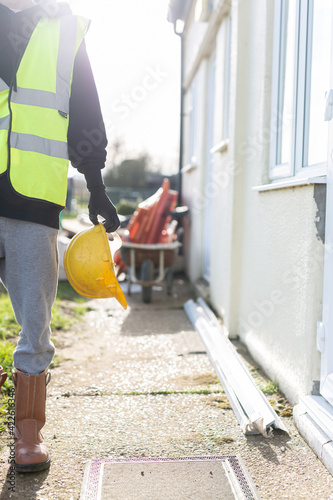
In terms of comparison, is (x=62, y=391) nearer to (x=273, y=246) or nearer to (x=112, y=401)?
(x=112, y=401)

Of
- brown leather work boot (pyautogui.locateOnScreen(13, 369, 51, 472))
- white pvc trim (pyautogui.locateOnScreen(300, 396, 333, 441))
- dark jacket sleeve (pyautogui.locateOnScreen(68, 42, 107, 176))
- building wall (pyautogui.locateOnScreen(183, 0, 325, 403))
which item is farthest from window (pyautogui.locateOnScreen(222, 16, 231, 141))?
brown leather work boot (pyautogui.locateOnScreen(13, 369, 51, 472))

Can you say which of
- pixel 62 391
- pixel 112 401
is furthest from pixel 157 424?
pixel 62 391

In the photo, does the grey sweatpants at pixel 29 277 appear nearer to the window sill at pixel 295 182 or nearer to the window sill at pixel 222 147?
the window sill at pixel 295 182

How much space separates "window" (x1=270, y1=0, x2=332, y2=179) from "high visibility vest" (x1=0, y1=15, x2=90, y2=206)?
125cm

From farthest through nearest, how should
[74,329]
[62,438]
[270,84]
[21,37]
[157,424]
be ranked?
[74,329] → [270,84] → [157,424] → [62,438] → [21,37]

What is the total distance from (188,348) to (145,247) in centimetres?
219

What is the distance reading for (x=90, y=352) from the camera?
12.9 ft

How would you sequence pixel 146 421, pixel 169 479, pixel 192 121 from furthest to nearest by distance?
pixel 192 121
pixel 146 421
pixel 169 479

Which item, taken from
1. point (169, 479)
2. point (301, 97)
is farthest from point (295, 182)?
point (169, 479)

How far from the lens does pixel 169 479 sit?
203cm

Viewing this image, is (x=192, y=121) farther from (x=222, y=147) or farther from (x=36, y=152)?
(x=36, y=152)

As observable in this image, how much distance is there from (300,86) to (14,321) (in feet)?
10.1

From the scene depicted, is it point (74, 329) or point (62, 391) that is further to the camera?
point (74, 329)

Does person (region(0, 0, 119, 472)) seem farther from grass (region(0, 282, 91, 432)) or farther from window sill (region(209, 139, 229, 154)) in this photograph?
window sill (region(209, 139, 229, 154))
